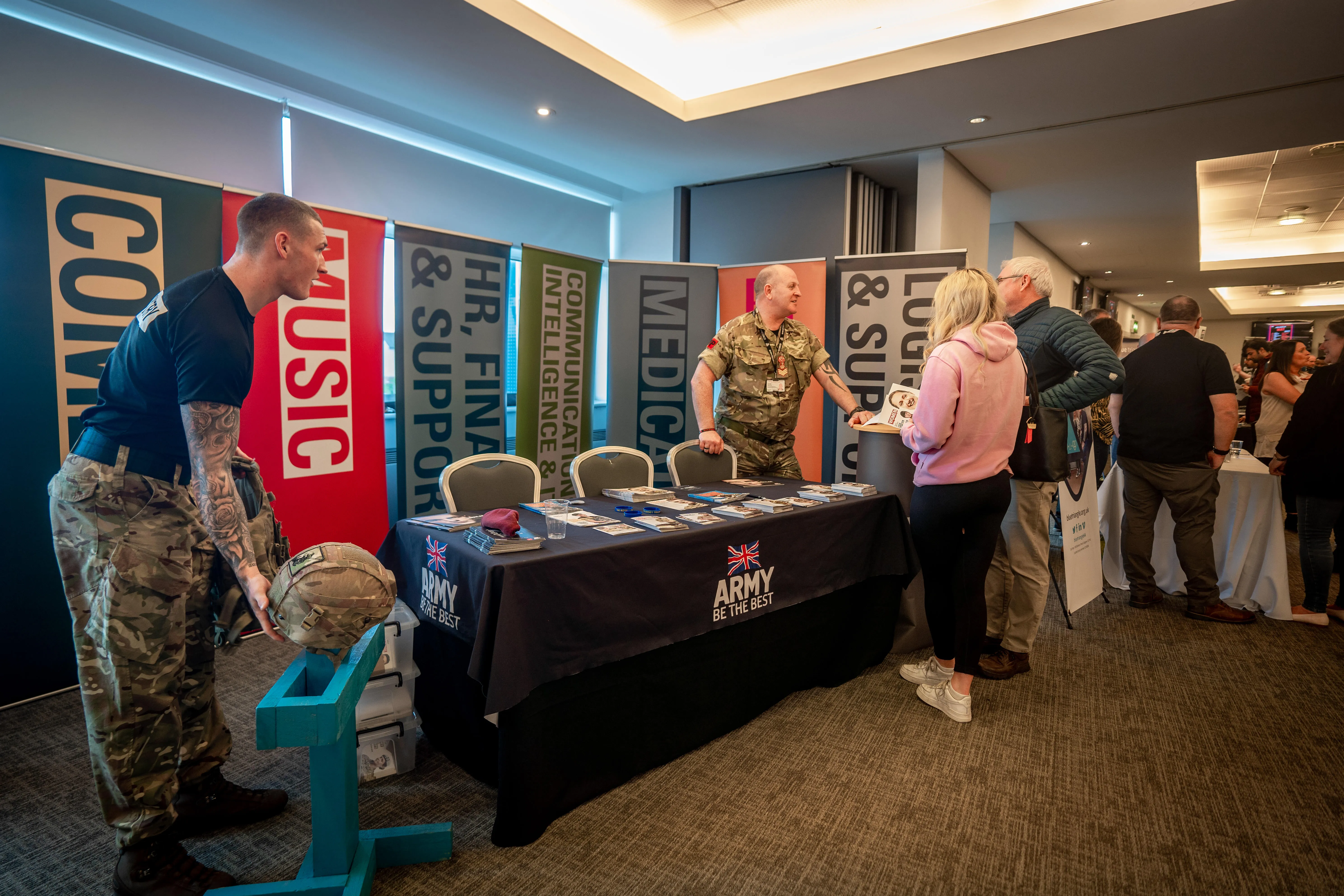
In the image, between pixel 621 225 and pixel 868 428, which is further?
pixel 621 225

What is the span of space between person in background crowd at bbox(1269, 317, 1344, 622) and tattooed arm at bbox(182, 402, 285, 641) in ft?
14.5

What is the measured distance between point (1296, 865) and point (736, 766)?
1417 mm

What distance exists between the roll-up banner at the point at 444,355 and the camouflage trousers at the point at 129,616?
2.23 metres

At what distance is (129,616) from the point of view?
1.45 m

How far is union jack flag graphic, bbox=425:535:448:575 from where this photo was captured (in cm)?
178

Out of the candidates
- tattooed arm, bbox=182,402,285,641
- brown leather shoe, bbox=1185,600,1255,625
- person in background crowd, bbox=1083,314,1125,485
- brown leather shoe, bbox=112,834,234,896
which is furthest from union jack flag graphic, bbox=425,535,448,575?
person in background crowd, bbox=1083,314,1125,485

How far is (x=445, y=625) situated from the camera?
1.79 metres

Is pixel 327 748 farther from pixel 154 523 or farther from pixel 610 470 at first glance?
pixel 610 470

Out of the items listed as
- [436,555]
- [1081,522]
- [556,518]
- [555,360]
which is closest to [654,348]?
[555,360]

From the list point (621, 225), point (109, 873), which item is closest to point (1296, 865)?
point (109, 873)

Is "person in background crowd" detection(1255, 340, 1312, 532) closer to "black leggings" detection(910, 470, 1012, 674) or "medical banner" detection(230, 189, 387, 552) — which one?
"black leggings" detection(910, 470, 1012, 674)

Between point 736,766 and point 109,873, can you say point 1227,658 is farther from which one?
point 109,873

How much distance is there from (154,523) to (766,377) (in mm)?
2314

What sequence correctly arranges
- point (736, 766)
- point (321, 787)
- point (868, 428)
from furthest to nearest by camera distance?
point (868, 428) → point (736, 766) → point (321, 787)
